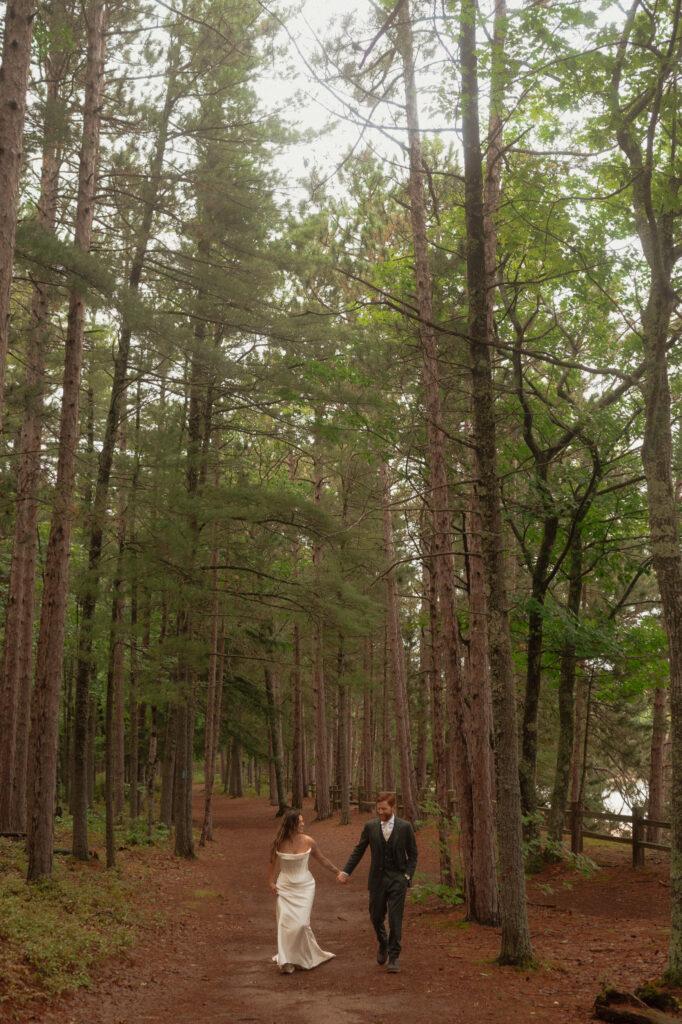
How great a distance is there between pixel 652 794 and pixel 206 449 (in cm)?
1364

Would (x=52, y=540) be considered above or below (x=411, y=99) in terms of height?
below

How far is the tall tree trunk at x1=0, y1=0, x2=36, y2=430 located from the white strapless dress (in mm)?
5588

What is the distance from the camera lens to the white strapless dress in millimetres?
7832

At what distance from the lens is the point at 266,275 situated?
1254 centimetres

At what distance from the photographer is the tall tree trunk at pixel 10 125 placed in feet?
20.9

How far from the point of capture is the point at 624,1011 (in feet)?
17.7

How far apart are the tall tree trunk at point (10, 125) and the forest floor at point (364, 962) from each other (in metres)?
5.51

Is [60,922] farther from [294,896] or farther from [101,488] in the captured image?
[101,488]

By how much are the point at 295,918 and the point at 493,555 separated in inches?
166

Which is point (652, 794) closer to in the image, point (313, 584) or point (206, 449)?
point (313, 584)

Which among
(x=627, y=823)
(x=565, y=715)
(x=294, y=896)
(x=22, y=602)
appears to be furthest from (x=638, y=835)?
(x=22, y=602)

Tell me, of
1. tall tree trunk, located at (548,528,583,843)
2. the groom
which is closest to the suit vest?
the groom

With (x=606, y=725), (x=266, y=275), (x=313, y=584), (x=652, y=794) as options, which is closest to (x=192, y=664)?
(x=313, y=584)

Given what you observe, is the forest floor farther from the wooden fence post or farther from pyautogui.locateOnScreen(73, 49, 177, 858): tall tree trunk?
pyautogui.locateOnScreen(73, 49, 177, 858): tall tree trunk
